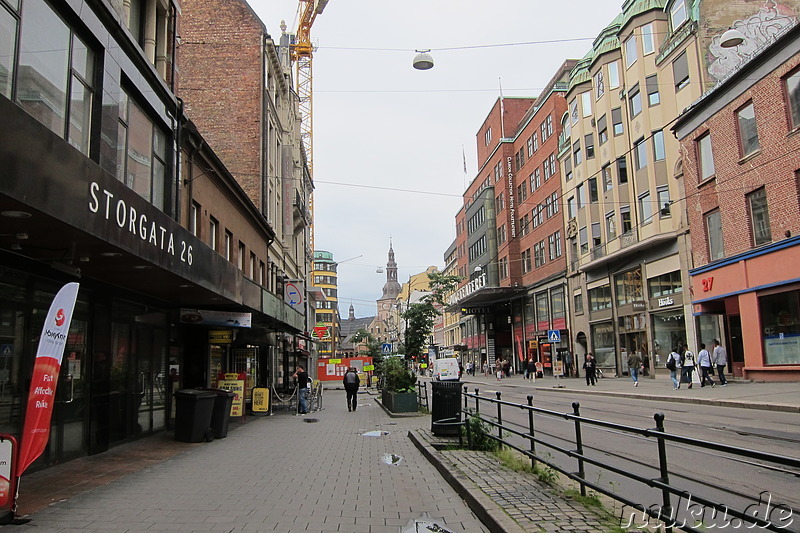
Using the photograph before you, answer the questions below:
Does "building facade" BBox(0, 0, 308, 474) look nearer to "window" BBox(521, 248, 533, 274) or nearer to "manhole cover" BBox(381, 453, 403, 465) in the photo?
"manhole cover" BBox(381, 453, 403, 465)

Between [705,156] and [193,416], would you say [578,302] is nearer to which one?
[705,156]

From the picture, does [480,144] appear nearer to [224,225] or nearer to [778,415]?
[224,225]

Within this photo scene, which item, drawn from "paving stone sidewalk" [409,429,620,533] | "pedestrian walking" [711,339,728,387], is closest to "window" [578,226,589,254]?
"pedestrian walking" [711,339,728,387]

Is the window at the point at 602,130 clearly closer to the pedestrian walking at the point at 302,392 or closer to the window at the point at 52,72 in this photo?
the pedestrian walking at the point at 302,392

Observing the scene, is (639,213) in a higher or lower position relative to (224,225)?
higher

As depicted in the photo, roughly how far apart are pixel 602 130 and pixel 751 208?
1568 centimetres

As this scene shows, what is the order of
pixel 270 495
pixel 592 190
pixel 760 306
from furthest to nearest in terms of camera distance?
pixel 592 190 → pixel 760 306 → pixel 270 495

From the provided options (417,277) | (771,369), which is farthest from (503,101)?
(417,277)

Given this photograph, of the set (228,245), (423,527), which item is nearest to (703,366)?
(228,245)

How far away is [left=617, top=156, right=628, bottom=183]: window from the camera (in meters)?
34.8

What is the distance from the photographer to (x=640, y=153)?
3312 cm

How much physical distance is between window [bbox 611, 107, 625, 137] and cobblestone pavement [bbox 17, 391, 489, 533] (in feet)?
94.5

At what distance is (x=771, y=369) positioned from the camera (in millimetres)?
21875

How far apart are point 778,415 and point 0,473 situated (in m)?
15.1
